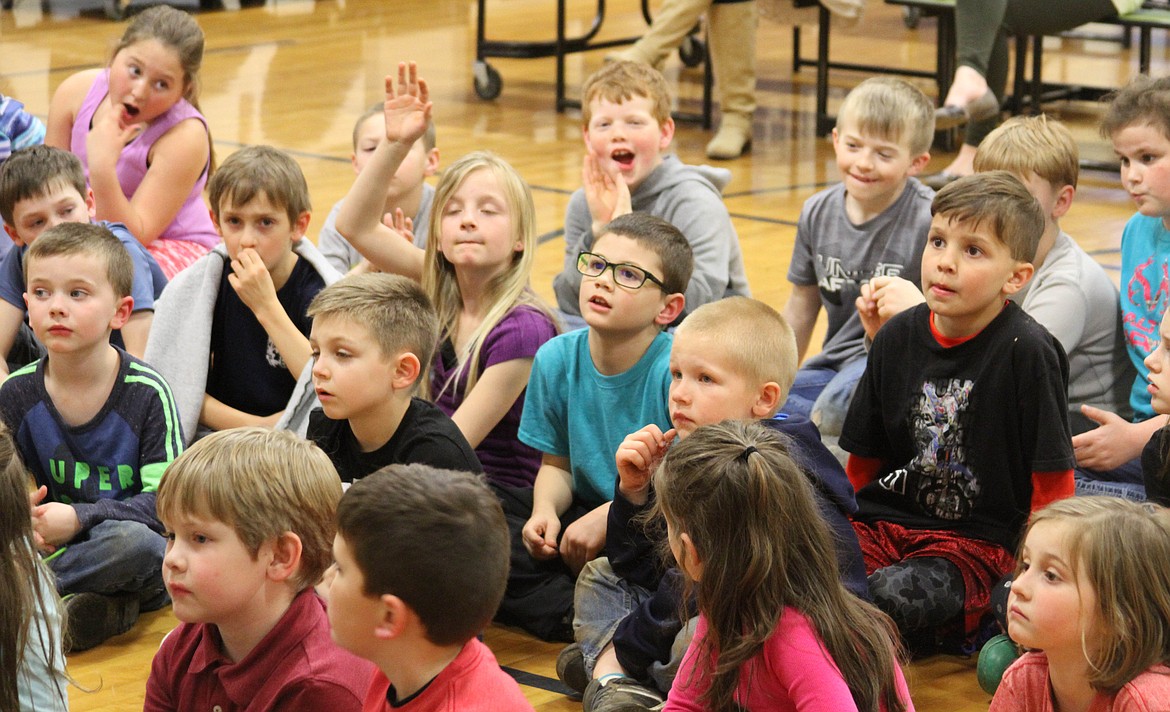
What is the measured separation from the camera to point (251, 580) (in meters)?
1.86

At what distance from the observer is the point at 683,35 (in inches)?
263

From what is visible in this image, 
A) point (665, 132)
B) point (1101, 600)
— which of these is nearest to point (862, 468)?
point (1101, 600)

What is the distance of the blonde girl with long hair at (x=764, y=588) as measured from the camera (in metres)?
1.80

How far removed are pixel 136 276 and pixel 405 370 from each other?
101 cm

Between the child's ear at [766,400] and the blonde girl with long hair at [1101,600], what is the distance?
571 mm

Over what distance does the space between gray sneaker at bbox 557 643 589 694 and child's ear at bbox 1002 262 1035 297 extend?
2.92ft

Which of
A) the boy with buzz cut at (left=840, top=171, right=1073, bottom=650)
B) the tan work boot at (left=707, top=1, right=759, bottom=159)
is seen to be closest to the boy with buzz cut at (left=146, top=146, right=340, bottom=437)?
the boy with buzz cut at (left=840, top=171, right=1073, bottom=650)

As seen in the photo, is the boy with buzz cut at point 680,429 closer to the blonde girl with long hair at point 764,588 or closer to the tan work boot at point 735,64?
the blonde girl with long hair at point 764,588

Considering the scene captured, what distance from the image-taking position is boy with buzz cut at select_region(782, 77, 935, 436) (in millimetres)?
3131

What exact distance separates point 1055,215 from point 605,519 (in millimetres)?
1082

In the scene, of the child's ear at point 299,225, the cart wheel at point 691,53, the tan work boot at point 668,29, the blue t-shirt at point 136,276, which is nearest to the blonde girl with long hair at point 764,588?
the child's ear at point 299,225

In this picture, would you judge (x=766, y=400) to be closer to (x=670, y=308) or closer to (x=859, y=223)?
(x=670, y=308)

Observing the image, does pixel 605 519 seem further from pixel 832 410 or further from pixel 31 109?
pixel 31 109

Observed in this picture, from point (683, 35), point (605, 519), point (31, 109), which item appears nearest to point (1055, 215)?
point (605, 519)
